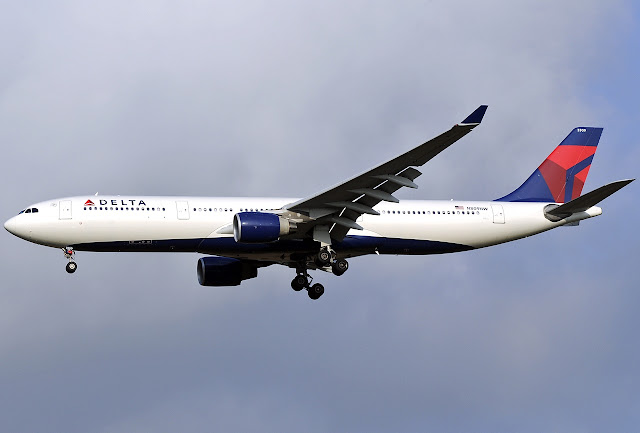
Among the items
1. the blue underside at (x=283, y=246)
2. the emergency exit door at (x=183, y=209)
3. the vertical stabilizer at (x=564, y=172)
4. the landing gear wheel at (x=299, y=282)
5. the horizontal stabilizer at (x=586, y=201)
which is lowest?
the landing gear wheel at (x=299, y=282)

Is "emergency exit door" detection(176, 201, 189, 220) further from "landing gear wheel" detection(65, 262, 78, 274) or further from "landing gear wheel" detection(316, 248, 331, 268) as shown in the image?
"landing gear wheel" detection(316, 248, 331, 268)

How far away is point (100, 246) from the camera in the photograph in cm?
4606

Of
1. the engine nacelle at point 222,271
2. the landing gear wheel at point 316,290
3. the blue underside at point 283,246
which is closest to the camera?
the blue underside at point 283,246

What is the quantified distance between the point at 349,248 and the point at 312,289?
10.9ft

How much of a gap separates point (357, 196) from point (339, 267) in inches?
148

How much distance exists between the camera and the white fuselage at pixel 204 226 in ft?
151

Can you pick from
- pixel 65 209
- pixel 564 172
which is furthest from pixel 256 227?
pixel 564 172

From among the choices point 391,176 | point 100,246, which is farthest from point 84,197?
point 391,176

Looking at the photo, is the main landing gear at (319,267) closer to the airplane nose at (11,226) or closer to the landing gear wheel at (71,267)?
the landing gear wheel at (71,267)

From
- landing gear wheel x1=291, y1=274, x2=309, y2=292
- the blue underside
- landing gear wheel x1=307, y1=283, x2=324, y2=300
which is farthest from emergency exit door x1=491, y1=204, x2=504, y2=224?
landing gear wheel x1=291, y1=274, x2=309, y2=292

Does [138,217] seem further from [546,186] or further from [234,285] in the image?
[546,186]

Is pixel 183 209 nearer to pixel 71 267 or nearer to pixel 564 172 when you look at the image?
pixel 71 267

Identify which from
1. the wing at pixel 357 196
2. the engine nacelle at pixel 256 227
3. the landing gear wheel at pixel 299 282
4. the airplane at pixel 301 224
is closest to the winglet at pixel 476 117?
the wing at pixel 357 196

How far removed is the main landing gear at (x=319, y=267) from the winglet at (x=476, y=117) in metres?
11.4
